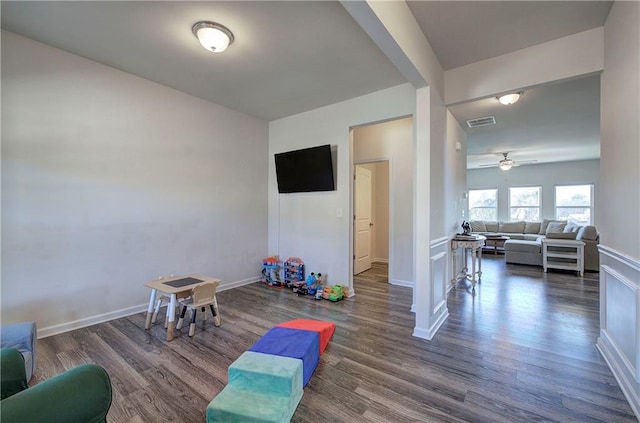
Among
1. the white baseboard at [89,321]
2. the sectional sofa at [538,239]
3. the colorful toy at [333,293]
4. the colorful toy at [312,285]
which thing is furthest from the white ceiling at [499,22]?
the sectional sofa at [538,239]

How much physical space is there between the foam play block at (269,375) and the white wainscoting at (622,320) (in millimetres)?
2038

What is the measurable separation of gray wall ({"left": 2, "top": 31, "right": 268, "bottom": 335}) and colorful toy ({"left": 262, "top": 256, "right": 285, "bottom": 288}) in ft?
1.92

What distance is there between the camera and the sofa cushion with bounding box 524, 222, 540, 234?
828 centimetres

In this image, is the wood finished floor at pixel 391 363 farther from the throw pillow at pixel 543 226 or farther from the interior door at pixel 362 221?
the throw pillow at pixel 543 226

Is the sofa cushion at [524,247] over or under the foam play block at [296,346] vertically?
over

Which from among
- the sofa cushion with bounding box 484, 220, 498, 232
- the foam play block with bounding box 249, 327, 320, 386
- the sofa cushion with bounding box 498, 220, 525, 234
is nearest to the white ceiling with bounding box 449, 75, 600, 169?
the sofa cushion with bounding box 498, 220, 525, 234

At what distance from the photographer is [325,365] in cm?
213

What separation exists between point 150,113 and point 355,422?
12.4 feet

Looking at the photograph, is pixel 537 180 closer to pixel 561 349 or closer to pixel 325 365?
pixel 561 349

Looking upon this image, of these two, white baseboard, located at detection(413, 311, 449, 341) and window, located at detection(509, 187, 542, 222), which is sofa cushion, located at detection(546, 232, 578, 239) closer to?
window, located at detection(509, 187, 542, 222)

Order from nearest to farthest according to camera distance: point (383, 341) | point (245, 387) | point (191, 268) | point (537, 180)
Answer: point (245, 387) → point (383, 341) → point (191, 268) → point (537, 180)

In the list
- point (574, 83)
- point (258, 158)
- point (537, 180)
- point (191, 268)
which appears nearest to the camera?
point (574, 83)

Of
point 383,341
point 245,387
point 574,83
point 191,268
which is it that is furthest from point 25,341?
point 574,83

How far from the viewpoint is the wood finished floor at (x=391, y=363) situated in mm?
1663
